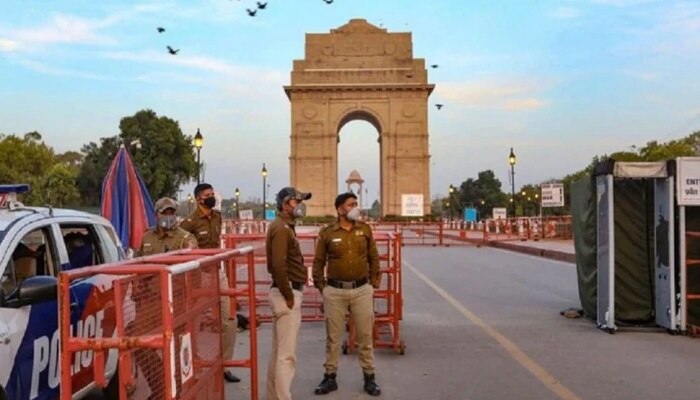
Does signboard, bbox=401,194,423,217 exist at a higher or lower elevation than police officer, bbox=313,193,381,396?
higher

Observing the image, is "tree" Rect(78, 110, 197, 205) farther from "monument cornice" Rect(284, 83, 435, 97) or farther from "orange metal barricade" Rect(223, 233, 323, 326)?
"orange metal barricade" Rect(223, 233, 323, 326)

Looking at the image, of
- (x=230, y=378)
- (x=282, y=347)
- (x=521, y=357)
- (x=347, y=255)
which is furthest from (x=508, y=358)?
(x=282, y=347)

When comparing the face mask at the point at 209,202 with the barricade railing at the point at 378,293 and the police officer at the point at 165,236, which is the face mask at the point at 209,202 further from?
the barricade railing at the point at 378,293

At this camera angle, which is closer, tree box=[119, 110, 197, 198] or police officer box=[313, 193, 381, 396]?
police officer box=[313, 193, 381, 396]

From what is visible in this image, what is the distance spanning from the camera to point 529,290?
1652 cm

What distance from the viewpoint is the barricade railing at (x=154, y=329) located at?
392 centimetres

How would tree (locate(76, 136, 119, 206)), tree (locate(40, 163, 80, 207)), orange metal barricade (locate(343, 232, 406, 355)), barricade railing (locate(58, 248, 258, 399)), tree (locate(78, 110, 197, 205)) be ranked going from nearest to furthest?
1. barricade railing (locate(58, 248, 258, 399))
2. orange metal barricade (locate(343, 232, 406, 355))
3. tree (locate(40, 163, 80, 207))
4. tree (locate(78, 110, 197, 205))
5. tree (locate(76, 136, 119, 206))

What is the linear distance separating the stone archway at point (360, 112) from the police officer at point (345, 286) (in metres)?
70.9

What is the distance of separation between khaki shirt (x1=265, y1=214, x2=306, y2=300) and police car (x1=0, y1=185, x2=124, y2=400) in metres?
1.37

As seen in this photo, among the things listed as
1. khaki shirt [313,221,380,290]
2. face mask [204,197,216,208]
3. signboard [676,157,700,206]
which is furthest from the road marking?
face mask [204,197,216,208]

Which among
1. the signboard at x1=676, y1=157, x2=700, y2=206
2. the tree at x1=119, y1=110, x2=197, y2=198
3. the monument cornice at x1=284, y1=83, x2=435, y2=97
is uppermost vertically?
the monument cornice at x1=284, y1=83, x2=435, y2=97

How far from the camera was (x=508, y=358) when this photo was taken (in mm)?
9039

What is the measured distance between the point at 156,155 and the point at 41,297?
272 ft

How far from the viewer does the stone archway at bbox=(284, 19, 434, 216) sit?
79438 millimetres
